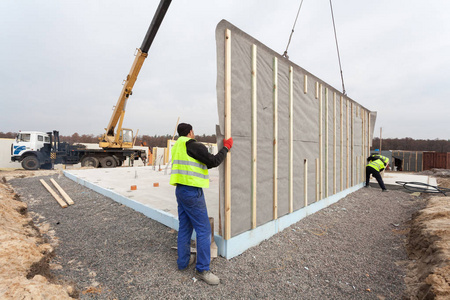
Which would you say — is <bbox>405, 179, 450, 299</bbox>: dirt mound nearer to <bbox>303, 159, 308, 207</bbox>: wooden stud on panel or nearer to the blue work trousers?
<bbox>303, 159, 308, 207</bbox>: wooden stud on panel

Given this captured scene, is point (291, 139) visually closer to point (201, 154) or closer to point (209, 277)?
point (201, 154)

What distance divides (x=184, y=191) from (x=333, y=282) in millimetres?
2138

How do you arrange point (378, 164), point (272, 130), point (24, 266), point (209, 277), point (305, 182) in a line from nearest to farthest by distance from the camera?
point (24, 266) < point (209, 277) < point (272, 130) < point (305, 182) < point (378, 164)

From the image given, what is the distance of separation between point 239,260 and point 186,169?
59.6 inches

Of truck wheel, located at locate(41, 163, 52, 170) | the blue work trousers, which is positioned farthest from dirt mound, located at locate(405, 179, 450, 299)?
truck wheel, located at locate(41, 163, 52, 170)

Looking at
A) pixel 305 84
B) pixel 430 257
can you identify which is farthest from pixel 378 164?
pixel 430 257

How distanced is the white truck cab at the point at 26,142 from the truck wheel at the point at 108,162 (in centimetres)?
386

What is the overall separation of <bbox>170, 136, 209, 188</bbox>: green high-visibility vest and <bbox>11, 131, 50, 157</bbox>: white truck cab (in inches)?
601

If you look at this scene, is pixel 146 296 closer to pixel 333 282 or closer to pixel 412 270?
pixel 333 282

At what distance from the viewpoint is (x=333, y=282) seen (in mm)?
2561

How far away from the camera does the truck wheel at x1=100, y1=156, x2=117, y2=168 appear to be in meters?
13.8

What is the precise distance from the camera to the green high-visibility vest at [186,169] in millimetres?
2441

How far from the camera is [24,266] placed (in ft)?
7.40

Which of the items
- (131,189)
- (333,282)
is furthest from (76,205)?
(333,282)
